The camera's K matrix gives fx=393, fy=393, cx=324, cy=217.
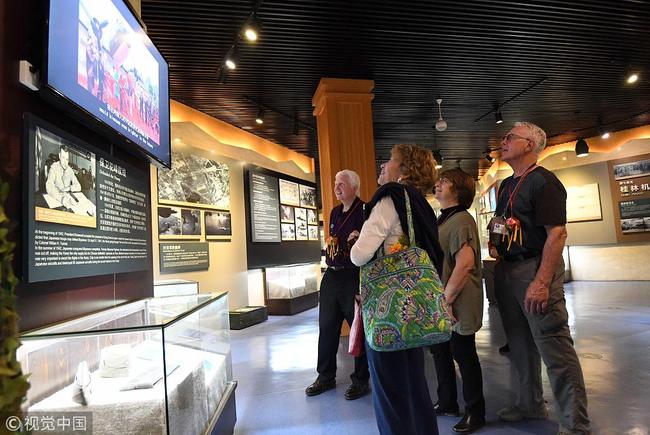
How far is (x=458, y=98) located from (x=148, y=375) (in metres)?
6.22

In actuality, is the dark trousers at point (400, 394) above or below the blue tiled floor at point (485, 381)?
above

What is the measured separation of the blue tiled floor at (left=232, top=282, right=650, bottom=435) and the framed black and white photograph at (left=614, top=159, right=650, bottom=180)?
5045mm

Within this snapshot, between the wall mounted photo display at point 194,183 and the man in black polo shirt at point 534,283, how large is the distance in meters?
4.35

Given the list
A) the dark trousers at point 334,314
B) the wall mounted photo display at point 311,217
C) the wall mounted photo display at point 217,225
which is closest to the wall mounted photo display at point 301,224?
the wall mounted photo display at point 311,217

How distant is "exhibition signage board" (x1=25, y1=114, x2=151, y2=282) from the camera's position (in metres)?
1.27

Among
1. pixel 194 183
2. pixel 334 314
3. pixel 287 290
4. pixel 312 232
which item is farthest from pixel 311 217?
pixel 334 314

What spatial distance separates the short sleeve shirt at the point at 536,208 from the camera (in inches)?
72.7

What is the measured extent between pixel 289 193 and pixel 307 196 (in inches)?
31.5

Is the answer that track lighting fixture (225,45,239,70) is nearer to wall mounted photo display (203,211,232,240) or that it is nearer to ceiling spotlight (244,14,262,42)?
ceiling spotlight (244,14,262,42)

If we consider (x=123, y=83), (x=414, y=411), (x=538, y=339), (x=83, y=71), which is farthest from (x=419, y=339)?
(x=123, y=83)

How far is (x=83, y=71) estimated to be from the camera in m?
1.50

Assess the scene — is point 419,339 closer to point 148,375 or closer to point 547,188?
point 148,375

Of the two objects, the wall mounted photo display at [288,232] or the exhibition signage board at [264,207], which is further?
the wall mounted photo display at [288,232]

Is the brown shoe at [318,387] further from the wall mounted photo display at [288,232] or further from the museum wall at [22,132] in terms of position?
the wall mounted photo display at [288,232]
